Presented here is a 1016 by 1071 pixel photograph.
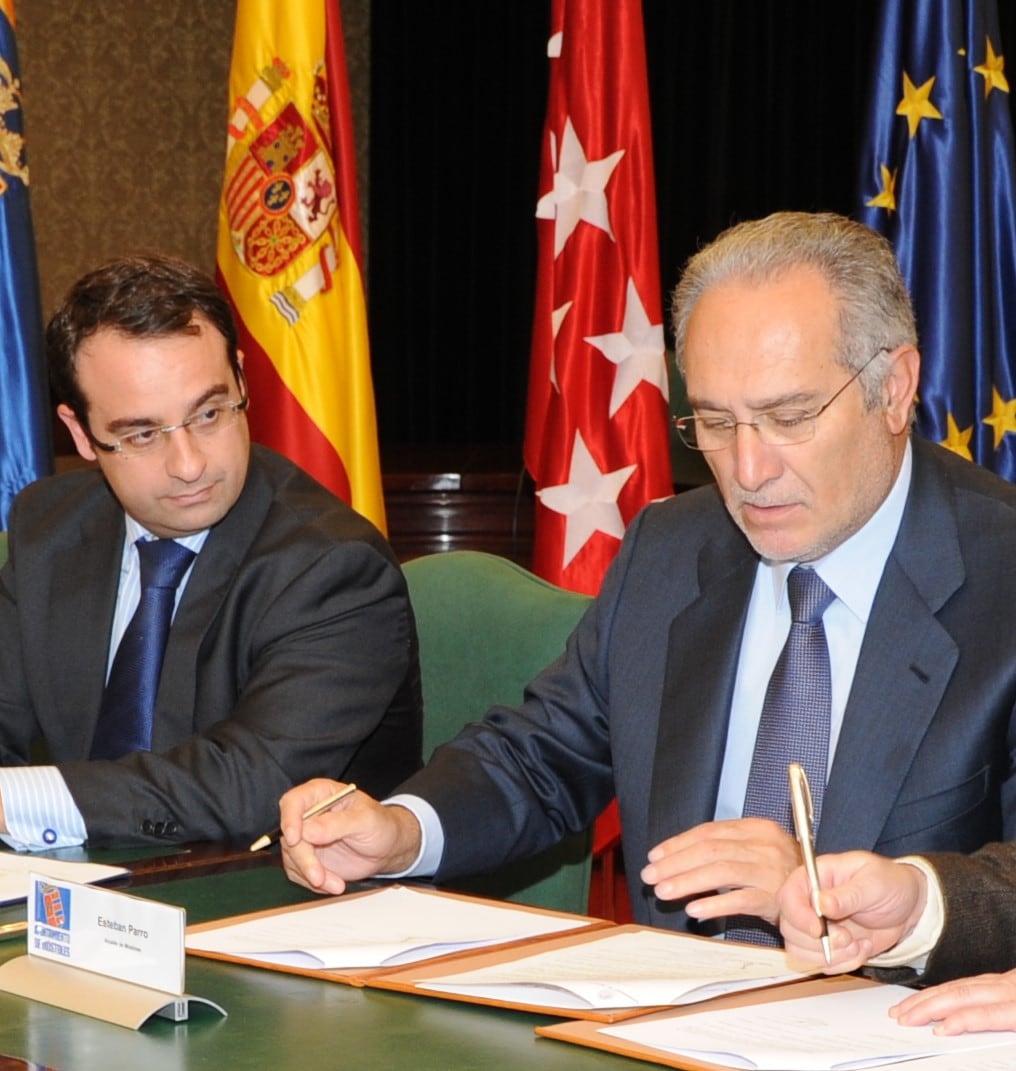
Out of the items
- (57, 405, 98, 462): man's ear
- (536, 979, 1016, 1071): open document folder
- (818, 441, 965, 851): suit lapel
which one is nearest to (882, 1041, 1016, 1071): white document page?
(536, 979, 1016, 1071): open document folder

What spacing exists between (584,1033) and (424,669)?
4.54ft

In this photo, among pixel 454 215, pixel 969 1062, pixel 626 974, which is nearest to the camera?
pixel 969 1062

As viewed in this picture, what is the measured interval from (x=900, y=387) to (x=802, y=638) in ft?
1.04

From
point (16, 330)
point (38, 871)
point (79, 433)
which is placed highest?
point (16, 330)

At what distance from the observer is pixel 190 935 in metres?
1.62

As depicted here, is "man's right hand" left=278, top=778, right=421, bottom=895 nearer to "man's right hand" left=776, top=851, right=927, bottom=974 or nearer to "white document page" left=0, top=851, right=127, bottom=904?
"white document page" left=0, top=851, right=127, bottom=904

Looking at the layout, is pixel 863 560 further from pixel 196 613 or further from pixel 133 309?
pixel 133 309

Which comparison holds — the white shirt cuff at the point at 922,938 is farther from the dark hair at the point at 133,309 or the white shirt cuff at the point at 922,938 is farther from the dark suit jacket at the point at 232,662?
the dark hair at the point at 133,309

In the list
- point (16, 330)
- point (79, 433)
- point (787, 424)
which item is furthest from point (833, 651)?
point (16, 330)

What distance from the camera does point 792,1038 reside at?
4.18 feet

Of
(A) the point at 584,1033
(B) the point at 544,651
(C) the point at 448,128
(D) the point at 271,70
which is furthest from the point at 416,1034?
(C) the point at 448,128

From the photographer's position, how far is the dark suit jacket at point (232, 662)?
7.28ft

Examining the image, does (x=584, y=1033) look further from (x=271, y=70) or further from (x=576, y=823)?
(x=271, y=70)

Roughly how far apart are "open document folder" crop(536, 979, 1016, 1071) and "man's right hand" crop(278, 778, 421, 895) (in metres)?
0.51
